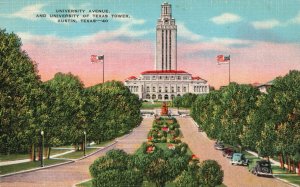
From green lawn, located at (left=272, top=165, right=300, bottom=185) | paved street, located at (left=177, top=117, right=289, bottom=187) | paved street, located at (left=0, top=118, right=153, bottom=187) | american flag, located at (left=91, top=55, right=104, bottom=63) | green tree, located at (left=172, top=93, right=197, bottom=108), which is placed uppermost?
american flag, located at (left=91, top=55, right=104, bottom=63)

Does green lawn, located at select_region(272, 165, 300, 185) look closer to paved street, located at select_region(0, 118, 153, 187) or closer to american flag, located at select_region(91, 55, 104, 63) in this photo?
paved street, located at select_region(0, 118, 153, 187)

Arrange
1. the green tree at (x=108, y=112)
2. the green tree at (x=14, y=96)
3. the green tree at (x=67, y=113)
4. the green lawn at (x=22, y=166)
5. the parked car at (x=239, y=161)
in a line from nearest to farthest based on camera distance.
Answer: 1. the green tree at (x=14, y=96)
2. the green lawn at (x=22, y=166)
3. the parked car at (x=239, y=161)
4. the green tree at (x=67, y=113)
5. the green tree at (x=108, y=112)

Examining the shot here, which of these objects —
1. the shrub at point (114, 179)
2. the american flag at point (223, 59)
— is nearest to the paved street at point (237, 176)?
the shrub at point (114, 179)

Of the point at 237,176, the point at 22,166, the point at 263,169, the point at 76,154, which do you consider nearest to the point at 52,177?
the point at 22,166

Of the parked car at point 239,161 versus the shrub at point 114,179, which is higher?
the shrub at point 114,179

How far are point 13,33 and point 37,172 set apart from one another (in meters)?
11.5

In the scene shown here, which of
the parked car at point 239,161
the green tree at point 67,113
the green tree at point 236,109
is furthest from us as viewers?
the green tree at point 236,109

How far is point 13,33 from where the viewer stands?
4109 centimetres

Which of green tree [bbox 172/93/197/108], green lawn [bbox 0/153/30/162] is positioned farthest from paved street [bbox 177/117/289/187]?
green tree [bbox 172/93/197/108]

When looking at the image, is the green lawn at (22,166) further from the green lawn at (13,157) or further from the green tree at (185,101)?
the green tree at (185,101)

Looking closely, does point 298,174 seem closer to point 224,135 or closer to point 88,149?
point 224,135

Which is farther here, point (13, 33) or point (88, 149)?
point (88, 149)

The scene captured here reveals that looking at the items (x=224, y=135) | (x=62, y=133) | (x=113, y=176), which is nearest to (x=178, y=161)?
(x=113, y=176)

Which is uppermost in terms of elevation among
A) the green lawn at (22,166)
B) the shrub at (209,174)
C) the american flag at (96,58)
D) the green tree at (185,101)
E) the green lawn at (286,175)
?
the american flag at (96,58)
